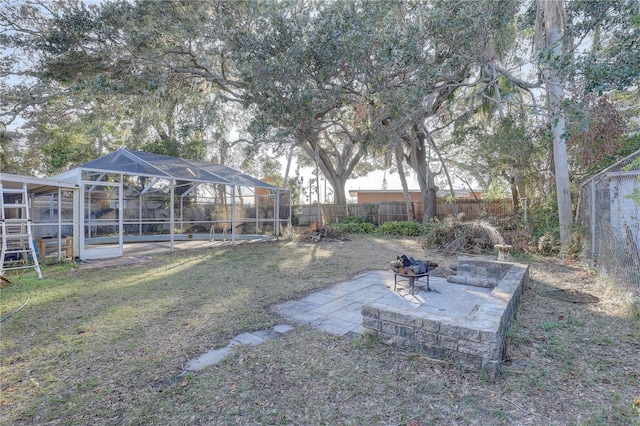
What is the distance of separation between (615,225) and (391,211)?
9543 mm

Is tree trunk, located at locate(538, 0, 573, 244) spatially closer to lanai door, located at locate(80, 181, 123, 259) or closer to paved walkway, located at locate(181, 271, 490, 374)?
paved walkway, located at locate(181, 271, 490, 374)

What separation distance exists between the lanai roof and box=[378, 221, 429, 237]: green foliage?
498 cm

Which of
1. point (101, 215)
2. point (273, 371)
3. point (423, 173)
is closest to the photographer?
point (273, 371)

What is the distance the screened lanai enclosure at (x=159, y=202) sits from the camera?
322 inches

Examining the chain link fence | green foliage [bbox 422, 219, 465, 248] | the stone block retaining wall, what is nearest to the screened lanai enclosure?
green foliage [bbox 422, 219, 465, 248]

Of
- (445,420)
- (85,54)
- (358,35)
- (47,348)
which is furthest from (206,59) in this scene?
(445,420)

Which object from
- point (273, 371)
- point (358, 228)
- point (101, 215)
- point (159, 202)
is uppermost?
point (159, 202)

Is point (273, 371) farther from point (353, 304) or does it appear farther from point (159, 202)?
point (159, 202)

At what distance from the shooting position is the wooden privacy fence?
12.3 metres

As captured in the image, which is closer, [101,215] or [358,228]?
[101,215]

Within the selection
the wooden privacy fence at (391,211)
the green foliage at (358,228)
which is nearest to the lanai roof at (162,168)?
the green foliage at (358,228)

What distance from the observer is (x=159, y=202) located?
13.2m

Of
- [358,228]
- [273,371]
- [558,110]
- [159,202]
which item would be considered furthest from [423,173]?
[273,371]

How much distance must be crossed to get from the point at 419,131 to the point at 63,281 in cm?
1148
